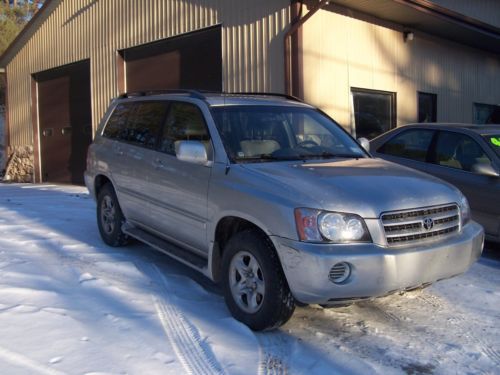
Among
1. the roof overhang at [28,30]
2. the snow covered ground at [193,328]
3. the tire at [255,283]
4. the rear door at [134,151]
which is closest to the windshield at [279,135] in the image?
the tire at [255,283]

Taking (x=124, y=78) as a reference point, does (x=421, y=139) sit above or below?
below

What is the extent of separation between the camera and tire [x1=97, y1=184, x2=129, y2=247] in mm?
6262

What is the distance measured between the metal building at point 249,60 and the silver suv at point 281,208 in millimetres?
4490

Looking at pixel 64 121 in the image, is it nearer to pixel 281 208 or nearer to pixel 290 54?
pixel 290 54

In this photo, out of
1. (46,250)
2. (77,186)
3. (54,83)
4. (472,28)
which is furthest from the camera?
(54,83)

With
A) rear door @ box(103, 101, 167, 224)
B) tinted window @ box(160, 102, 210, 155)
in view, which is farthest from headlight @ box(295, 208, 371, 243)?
rear door @ box(103, 101, 167, 224)

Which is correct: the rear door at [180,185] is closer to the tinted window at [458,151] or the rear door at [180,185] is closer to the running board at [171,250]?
the running board at [171,250]

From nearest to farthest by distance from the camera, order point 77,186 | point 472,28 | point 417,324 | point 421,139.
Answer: point 417,324 → point 421,139 → point 472,28 → point 77,186

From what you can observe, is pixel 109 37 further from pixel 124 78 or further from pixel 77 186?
pixel 77 186

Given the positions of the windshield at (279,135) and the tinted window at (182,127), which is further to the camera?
the tinted window at (182,127)

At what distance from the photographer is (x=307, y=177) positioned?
13.2ft

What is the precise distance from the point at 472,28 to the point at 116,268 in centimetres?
1020

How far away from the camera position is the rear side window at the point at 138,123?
18.5ft

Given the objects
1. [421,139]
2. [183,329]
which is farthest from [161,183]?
[421,139]
